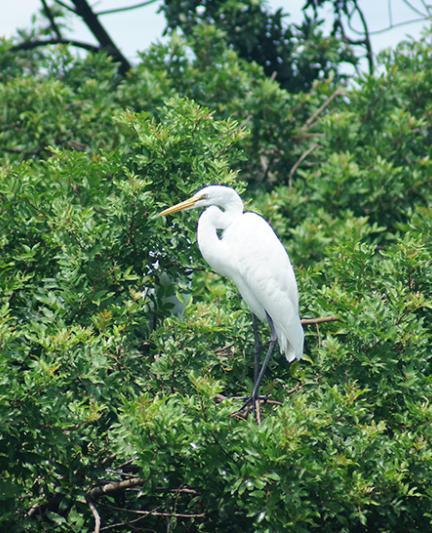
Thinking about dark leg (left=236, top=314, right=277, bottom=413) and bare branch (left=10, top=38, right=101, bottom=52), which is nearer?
dark leg (left=236, top=314, right=277, bottom=413)

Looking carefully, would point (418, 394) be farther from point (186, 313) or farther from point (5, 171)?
point (5, 171)

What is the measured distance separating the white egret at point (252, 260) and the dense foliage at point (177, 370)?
0.13m

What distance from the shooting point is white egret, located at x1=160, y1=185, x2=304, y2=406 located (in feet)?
13.1

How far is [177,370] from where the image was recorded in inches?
151

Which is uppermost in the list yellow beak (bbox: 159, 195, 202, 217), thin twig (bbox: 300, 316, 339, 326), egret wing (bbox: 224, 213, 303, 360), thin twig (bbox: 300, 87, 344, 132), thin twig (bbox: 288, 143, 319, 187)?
yellow beak (bbox: 159, 195, 202, 217)

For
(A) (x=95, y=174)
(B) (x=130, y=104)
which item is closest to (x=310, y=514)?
(A) (x=95, y=174)

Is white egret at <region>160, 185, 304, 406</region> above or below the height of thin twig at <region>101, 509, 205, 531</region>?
above

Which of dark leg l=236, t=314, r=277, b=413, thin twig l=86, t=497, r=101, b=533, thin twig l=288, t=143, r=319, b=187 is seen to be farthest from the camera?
thin twig l=288, t=143, r=319, b=187

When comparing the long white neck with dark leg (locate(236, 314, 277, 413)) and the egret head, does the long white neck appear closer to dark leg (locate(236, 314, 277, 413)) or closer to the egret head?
the egret head

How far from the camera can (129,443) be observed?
11.3 feet

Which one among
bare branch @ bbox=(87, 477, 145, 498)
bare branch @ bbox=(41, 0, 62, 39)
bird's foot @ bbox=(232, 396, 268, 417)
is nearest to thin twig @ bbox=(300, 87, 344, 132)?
bare branch @ bbox=(41, 0, 62, 39)

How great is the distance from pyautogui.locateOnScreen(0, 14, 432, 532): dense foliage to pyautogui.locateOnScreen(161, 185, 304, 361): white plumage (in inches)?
5.5

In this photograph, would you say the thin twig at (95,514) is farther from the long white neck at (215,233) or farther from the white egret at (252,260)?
the long white neck at (215,233)

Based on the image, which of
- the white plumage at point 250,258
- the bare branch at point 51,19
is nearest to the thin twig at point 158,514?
the white plumage at point 250,258
